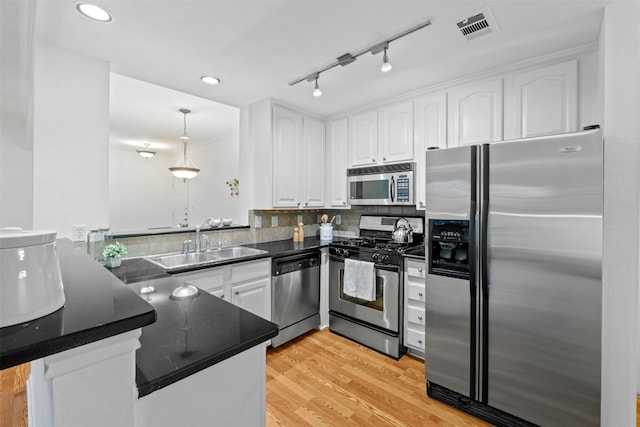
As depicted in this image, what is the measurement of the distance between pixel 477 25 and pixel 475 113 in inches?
32.7

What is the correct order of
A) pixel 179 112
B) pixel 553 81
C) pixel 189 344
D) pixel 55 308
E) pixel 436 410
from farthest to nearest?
pixel 179 112 < pixel 553 81 < pixel 436 410 < pixel 189 344 < pixel 55 308

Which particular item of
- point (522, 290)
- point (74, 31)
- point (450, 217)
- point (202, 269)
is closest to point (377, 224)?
point (450, 217)

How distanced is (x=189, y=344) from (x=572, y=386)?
78.8 inches

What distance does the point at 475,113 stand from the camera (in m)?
2.47

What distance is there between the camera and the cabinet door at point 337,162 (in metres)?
3.45

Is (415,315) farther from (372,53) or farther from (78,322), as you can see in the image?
(78,322)

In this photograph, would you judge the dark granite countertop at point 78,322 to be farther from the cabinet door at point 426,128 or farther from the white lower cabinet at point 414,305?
the cabinet door at point 426,128

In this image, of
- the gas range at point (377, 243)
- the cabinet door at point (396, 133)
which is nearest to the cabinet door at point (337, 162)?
the gas range at point (377, 243)

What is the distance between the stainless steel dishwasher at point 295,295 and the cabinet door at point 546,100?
7.03 feet

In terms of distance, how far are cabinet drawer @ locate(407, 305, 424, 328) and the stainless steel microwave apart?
98 cm

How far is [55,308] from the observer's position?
58 centimetres

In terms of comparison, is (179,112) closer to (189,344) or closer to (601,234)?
(189,344)

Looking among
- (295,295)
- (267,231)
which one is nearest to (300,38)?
(267,231)

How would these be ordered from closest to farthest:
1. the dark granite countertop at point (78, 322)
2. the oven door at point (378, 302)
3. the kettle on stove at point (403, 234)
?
the dark granite countertop at point (78, 322)
the oven door at point (378, 302)
the kettle on stove at point (403, 234)
